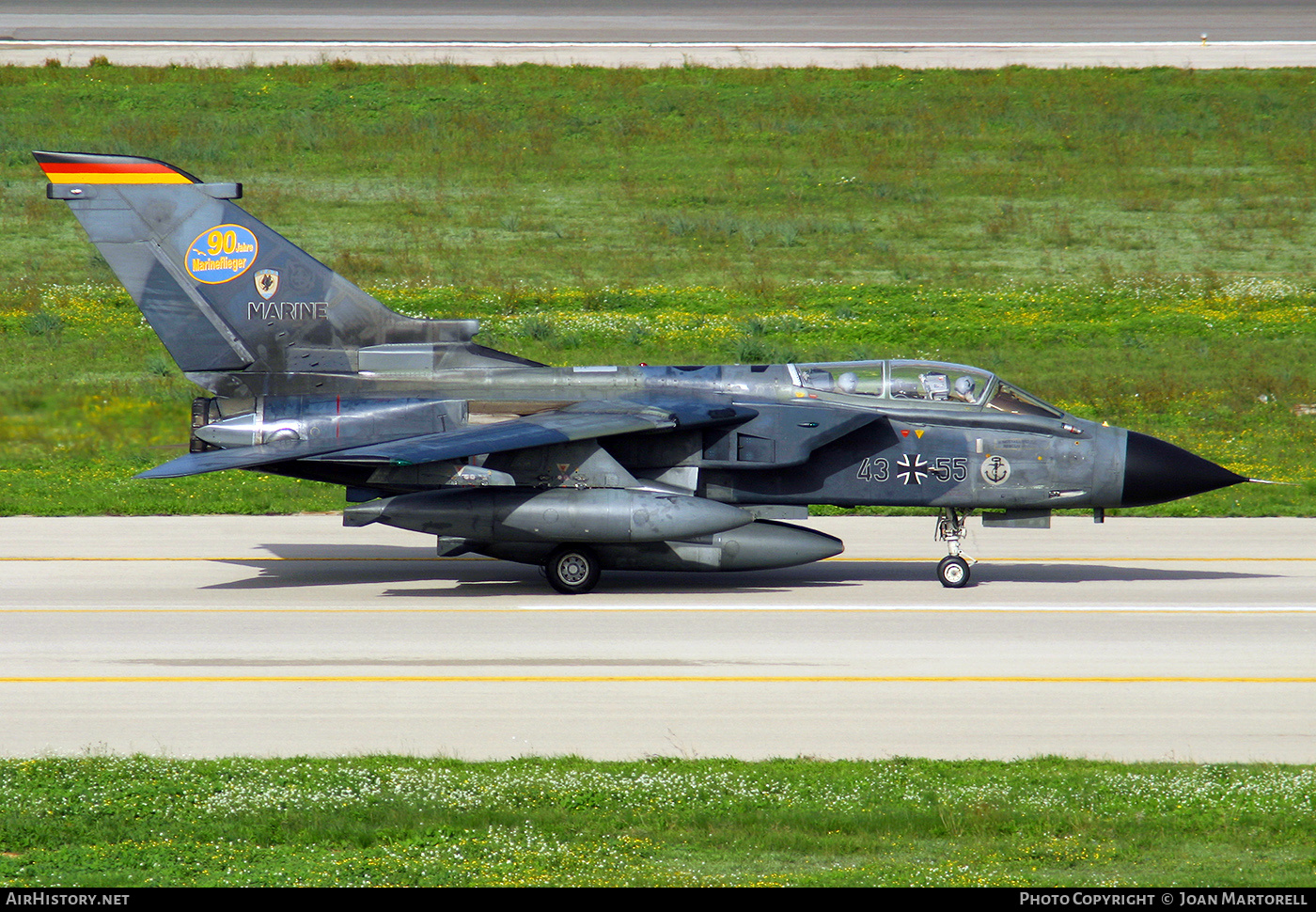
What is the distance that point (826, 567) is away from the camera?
16.1 metres

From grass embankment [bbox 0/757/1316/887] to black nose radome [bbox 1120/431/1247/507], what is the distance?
5.69 m

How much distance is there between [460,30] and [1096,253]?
24097 millimetres

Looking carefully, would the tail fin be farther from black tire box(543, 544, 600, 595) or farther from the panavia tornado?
black tire box(543, 544, 600, 595)

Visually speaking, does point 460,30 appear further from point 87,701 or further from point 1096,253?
point 87,701

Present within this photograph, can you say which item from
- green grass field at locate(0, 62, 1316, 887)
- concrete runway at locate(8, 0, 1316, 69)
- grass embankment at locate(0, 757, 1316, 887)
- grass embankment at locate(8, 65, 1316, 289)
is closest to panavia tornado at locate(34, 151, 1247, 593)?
green grass field at locate(0, 62, 1316, 887)

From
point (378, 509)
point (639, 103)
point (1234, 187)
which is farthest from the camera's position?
point (639, 103)

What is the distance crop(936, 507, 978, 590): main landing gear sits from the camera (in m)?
14.8

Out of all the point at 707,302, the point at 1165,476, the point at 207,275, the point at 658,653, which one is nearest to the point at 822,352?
the point at 707,302

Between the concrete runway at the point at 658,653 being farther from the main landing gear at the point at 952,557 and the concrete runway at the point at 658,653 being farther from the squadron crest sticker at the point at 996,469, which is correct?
the squadron crest sticker at the point at 996,469

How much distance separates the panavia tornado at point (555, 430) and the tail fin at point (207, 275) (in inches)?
0.9

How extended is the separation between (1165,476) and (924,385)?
284cm

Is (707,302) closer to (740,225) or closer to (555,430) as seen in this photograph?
(740,225)

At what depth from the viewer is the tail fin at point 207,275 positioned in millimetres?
14992
